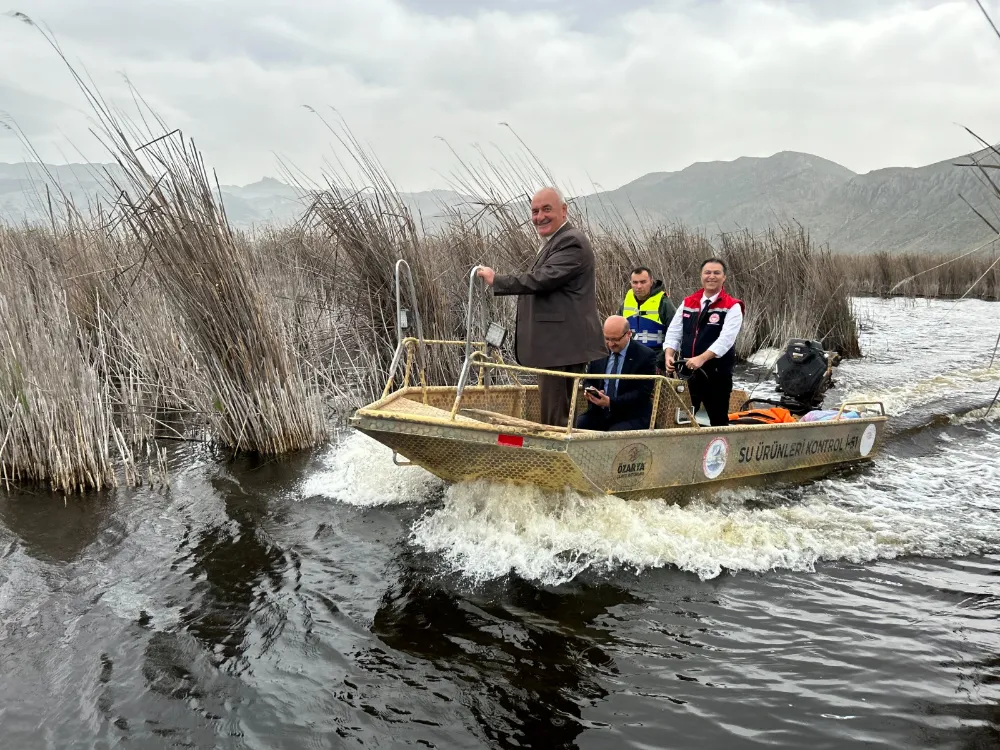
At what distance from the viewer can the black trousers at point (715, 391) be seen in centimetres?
625

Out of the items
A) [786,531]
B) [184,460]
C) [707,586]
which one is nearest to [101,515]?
[184,460]

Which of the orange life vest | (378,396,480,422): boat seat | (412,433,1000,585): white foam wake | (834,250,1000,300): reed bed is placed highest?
(834,250,1000,300): reed bed

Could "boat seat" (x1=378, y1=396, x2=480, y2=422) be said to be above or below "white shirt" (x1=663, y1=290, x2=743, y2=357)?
below

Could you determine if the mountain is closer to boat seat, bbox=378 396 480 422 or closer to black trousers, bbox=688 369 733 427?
black trousers, bbox=688 369 733 427

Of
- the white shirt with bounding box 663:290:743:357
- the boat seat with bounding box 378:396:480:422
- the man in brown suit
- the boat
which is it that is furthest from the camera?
the white shirt with bounding box 663:290:743:357

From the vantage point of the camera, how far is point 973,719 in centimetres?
303

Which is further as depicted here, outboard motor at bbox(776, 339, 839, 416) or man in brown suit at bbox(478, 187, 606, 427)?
outboard motor at bbox(776, 339, 839, 416)

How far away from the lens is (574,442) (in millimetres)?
4508

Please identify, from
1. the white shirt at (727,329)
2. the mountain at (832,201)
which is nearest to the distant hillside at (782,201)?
the mountain at (832,201)

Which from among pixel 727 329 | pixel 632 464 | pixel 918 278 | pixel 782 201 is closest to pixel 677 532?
pixel 632 464

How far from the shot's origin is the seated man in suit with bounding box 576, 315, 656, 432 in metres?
5.50

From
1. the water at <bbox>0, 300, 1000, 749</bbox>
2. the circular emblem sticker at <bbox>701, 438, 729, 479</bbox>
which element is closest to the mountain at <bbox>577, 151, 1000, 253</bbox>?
the circular emblem sticker at <bbox>701, 438, 729, 479</bbox>

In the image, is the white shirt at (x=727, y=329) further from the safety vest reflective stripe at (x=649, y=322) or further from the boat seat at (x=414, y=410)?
the boat seat at (x=414, y=410)

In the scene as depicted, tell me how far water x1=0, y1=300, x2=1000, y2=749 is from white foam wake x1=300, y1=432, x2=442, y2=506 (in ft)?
0.10
